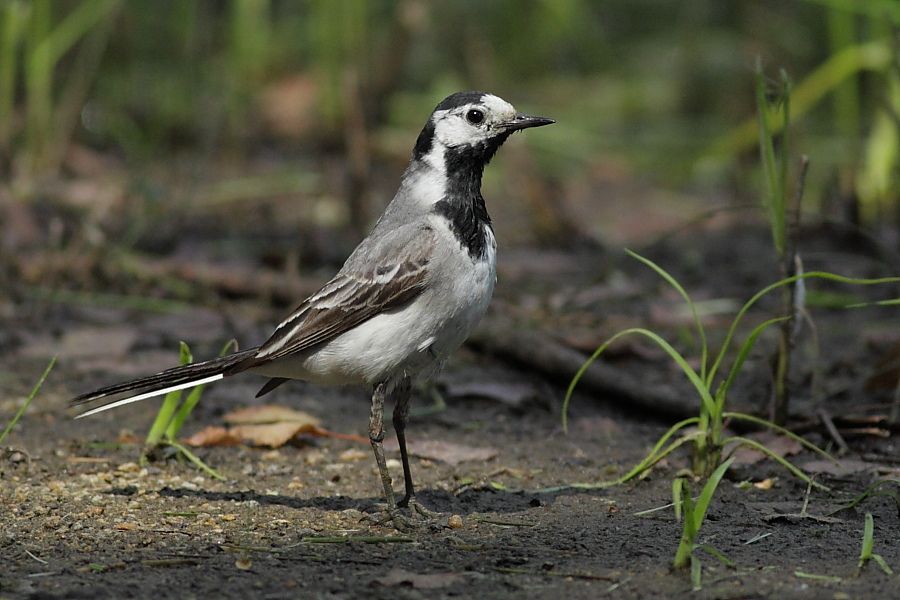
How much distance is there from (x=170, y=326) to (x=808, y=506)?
11.4 ft

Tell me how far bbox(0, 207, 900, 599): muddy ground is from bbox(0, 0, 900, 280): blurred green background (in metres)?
1.02

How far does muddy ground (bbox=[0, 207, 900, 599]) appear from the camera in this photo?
3172mm

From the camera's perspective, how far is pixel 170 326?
621 cm

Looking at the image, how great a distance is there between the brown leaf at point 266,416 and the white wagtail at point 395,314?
0.42m

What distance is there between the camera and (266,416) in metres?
4.89

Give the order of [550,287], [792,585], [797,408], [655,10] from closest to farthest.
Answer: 1. [792,585]
2. [797,408]
3. [550,287]
4. [655,10]

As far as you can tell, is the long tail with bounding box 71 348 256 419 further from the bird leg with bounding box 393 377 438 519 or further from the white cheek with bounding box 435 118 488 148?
the white cheek with bounding box 435 118 488 148

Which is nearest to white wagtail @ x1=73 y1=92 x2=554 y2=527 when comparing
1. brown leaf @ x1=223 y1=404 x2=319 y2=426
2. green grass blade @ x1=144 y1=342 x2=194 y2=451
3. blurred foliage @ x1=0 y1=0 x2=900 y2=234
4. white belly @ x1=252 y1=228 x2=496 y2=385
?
white belly @ x1=252 y1=228 x2=496 y2=385

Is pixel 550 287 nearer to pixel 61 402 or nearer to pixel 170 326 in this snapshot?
pixel 170 326

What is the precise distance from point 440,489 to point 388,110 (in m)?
6.22

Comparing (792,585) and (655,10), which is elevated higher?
(655,10)

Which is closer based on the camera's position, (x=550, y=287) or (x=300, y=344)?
(x=300, y=344)

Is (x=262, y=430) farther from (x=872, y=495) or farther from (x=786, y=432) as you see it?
(x=872, y=495)

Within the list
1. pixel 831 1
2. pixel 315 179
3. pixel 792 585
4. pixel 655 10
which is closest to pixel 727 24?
pixel 655 10
